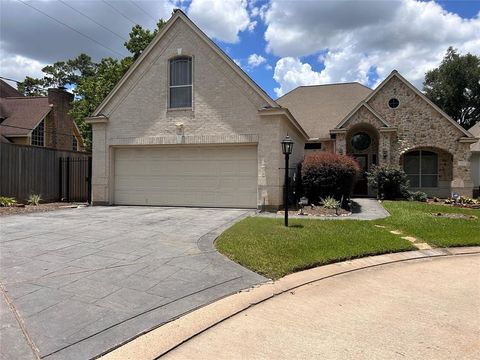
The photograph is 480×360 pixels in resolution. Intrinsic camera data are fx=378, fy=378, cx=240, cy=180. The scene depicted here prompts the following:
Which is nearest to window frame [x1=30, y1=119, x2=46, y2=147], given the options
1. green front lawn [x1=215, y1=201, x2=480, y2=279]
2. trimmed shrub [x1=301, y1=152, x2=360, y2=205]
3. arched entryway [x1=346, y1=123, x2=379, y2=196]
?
trimmed shrub [x1=301, y1=152, x2=360, y2=205]

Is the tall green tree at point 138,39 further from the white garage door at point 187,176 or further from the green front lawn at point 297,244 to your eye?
the green front lawn at point 297,244

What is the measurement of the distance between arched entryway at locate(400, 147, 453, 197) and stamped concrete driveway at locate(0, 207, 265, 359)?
16473mm

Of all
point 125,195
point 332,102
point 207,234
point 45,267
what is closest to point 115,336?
point 45,267

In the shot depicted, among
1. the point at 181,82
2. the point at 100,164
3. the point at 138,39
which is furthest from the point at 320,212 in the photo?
the point at 138,39

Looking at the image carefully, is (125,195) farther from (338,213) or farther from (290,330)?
(290,330)

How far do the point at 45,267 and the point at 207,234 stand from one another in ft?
12.4

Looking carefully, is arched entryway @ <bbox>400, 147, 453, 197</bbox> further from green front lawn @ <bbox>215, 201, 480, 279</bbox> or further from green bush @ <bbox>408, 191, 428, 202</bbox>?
green front lawn @ <bbox>215, 201, 480, 279</bbox>

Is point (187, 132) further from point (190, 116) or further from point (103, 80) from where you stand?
point (103, 80)

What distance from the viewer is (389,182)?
19.5 meters

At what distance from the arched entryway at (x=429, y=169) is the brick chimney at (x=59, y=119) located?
2500 centimetres

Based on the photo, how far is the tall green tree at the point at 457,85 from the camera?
3641cm

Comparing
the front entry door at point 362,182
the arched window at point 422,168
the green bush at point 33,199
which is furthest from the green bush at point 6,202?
the arched window at point 422,168

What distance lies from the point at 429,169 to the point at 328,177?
36.7 feet

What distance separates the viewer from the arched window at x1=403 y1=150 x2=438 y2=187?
22.0 m
